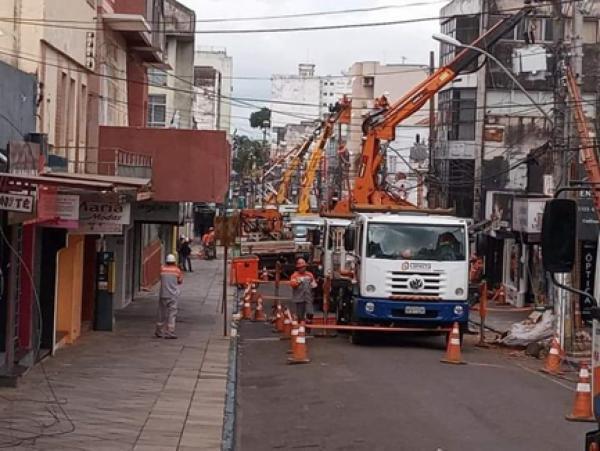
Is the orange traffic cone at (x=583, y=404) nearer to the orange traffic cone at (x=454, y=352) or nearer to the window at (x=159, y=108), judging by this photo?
the orange traffic cone at (x=454, y=352)

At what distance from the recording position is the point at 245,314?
35562 mm

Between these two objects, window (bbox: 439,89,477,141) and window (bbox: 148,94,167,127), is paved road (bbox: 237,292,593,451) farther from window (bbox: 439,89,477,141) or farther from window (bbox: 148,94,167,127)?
window (bbox: 148,94,167,127)

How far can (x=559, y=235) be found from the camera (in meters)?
8.59

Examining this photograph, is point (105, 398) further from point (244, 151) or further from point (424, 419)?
point (244, 151)

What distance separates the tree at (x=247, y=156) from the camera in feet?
467

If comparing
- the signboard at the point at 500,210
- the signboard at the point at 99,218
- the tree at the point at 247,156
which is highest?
the tree at the point at 247,156

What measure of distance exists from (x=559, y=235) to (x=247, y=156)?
470 feet

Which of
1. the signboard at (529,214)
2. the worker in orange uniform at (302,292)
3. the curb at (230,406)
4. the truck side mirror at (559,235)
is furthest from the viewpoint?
the signboard at (529,214)

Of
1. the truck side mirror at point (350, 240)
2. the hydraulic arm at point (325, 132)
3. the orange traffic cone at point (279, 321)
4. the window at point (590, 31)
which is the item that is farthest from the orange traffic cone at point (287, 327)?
the window at point (590, 31)

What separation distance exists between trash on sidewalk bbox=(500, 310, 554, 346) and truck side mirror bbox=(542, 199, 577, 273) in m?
19.3

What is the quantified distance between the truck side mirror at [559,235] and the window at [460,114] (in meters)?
50.6

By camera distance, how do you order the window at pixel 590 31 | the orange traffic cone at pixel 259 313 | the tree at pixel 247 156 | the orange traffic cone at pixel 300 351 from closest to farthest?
1. the orange traffic cone at pixel 300 351
2. the orange traffic cone at pixel 259 313
3. the window at pixel 590 31
4. the tree at pixel 247 156

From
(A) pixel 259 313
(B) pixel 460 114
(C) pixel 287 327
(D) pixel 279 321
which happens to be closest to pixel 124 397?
(C) pixel 287 327

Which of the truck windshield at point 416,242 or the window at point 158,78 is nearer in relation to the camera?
the truck windshield at point 416,242
